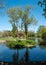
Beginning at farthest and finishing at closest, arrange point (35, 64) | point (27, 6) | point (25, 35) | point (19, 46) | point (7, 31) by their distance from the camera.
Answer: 1. point (7, 31)
2. point (25, 35)
3. point (27, 6)
4. point (19, 46)
5. point (35, 64)

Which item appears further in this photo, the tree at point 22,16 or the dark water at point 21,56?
the tree at point 22,16

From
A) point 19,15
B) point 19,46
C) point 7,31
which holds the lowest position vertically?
point 19,46

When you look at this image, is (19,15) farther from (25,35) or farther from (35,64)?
(35,64)

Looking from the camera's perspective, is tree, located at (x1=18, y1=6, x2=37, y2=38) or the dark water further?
tree, located at (x1=18, y1=6, x2=37, y2=38)

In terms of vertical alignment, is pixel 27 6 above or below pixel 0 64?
above

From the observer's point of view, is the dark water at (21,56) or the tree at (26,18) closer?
the dark water at (21,56)

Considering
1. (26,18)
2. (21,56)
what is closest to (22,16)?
(26,18)

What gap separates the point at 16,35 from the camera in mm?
50219

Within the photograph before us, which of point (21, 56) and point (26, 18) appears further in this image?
point (26, 18)

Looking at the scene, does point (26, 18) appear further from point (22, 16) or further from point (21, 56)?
point (21, 56)

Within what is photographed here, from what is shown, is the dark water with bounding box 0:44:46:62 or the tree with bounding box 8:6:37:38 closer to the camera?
the dark water with bounding box 0:44:46:62

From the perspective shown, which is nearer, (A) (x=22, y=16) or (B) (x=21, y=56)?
(B) (x=21, y=56)

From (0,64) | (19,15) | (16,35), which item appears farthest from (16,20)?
(0,64)

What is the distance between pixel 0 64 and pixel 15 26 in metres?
36.9
